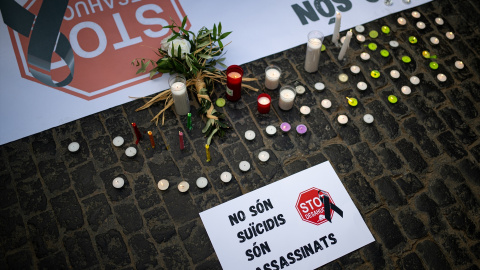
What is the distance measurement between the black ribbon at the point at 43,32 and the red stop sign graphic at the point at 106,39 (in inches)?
1.6

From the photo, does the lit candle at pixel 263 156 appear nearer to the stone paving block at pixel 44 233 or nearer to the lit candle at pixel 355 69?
the lit candle at pixel 355 69

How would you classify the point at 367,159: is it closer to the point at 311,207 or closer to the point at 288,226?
the point at 311,207

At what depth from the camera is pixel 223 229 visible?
2.86m

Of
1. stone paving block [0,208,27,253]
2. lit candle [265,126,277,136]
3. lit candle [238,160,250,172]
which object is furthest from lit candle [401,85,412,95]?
stone paving block [0,208,27,253]

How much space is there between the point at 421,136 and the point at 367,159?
1.77 ft

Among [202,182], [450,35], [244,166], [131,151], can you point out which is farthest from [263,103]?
[450,35]

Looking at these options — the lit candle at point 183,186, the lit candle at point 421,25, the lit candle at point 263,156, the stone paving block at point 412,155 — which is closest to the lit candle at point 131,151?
the lit candle at point 183,186

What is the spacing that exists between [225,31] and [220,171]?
147 cm

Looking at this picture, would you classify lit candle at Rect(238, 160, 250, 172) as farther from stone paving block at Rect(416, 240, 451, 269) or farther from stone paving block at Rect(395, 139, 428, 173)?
stone paving block at Rect(416, 240, 451, 269)

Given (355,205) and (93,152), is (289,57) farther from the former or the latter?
(93,152)

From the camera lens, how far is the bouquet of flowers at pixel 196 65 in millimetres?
3234

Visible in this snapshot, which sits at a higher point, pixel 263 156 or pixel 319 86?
pixel 319 86

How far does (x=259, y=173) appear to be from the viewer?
10.1ft

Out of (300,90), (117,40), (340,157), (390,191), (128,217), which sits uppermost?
(117,40)
